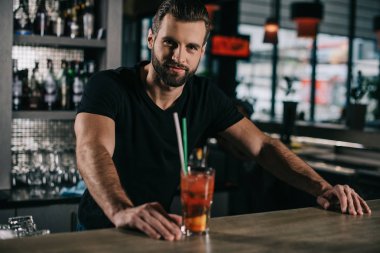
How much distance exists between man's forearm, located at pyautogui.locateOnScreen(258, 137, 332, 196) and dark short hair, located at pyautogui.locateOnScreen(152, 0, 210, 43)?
52 centimetres

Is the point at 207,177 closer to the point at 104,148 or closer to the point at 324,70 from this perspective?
the point at 104,148

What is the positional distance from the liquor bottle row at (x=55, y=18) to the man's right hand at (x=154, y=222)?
231 centimetres

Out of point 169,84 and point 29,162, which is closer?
point 169,84

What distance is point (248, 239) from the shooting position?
1.37 metres

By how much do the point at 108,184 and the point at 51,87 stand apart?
2.08 meters

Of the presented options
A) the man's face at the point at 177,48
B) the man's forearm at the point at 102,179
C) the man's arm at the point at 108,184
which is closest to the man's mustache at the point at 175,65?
the man's face at the point at 177,48

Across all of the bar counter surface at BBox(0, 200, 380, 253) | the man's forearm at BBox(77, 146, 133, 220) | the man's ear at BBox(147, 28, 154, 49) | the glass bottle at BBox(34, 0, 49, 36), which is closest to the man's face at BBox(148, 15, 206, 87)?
the man's ear at BBox(147, 28, 154, 49)

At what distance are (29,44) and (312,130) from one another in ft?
11.3

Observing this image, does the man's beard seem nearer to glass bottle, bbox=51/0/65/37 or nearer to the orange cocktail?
the orange cocktail

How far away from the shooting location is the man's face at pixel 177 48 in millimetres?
1831

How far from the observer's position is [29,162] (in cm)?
353

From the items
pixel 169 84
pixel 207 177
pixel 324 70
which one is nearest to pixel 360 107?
pixel 169 84

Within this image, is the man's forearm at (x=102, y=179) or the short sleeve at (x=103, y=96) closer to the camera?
the man's forearm at (x=102, y=179)

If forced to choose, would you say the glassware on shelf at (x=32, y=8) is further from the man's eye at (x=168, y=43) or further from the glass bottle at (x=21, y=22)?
the man's eye at (x=168, y=43)
